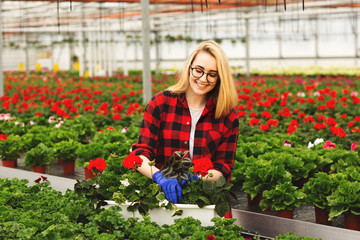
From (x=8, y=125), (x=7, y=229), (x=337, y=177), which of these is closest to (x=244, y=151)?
(x=337, y=177)

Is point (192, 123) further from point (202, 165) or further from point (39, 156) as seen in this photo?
point (39, 156)

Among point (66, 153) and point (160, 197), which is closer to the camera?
point (160, 197)

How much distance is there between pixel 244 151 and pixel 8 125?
2994 millimetres

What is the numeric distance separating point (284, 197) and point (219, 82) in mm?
1046

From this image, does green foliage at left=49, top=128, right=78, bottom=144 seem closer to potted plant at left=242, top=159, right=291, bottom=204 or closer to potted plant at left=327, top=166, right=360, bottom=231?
potted plant at left=242, top=159, right=291, bottom=204

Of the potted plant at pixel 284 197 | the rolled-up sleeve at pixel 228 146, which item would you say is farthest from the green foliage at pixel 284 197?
the rolled-up sleeve at pixel 228 146

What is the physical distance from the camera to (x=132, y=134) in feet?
16.5

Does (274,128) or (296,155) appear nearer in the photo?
(296,155)

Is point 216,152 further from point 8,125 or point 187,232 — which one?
point 8,125

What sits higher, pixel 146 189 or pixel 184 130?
pixel 184 130

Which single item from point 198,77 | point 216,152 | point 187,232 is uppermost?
point 198,77

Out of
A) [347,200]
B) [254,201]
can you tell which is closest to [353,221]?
[347,200]

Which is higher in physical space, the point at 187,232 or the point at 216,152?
the point at 216,152

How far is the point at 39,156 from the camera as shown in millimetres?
4703
